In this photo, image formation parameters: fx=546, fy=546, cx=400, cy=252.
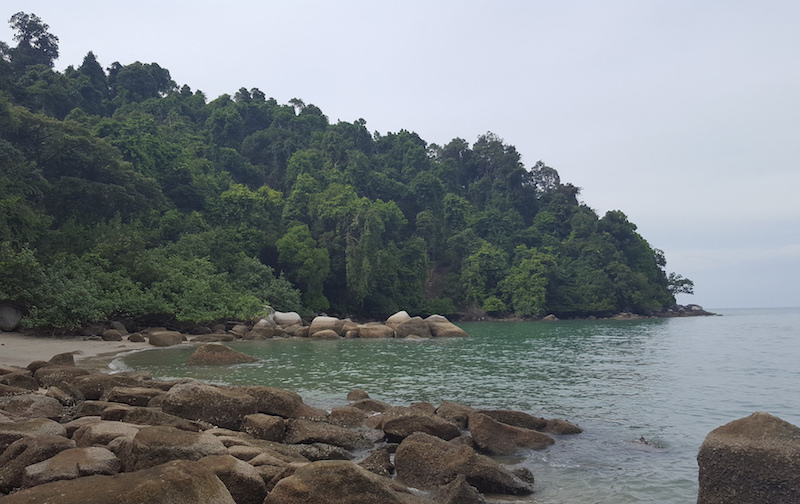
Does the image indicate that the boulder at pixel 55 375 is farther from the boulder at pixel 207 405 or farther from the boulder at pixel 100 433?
the boulder at pixel 100 433

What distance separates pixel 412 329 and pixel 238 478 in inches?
1255

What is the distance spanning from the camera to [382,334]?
3691 cm

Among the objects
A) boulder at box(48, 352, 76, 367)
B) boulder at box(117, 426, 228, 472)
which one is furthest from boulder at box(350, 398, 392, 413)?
boulder at box(48, 352, 76, 367)

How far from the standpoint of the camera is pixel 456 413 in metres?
11.1

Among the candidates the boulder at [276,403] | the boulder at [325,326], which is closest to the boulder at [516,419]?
the boulder at [276,403]

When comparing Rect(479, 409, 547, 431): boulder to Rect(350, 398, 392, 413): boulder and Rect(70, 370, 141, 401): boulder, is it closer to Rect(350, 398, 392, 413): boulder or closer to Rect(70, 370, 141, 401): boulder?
Rect(350, 398, 392, 413): boulder

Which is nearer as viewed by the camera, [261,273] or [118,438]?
[118,438]

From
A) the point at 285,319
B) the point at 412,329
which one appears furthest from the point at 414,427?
the point at 285,319

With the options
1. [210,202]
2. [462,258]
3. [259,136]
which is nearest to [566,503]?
[210,202]

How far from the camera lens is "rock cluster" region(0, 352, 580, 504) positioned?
4.77m

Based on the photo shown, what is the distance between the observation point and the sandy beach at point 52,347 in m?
18.1

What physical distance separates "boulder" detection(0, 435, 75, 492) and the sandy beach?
12.4 meters

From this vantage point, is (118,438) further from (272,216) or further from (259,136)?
(259,136)

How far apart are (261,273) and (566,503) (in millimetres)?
40469
